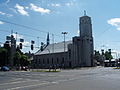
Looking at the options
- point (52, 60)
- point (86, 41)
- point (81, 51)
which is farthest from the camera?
point (52, 60)

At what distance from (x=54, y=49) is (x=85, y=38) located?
22.4m

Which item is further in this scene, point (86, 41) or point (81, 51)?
point (81, 51)

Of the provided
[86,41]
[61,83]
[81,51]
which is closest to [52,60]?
[81,51]

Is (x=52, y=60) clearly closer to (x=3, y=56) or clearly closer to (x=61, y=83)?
(x=3, y=56)

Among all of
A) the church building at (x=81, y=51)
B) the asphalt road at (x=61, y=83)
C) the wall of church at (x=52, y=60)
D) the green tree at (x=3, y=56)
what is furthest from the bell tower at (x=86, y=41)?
the asphalt road at (x=61, y=83)

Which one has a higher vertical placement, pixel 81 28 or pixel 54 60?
pixel 81 28

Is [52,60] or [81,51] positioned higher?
[81,51]

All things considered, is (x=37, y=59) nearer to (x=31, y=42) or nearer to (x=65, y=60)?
(x=65, y=60)

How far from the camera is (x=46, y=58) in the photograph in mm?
111125

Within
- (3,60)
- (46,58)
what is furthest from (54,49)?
(3,60)

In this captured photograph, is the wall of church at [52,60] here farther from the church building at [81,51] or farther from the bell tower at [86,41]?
the bell tower at [86,41]

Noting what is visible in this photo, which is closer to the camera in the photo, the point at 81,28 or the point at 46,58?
the point at 81,28

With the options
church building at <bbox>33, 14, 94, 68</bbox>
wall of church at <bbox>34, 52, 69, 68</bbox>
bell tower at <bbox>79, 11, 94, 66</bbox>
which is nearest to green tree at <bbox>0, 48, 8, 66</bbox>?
church building at <bbox>33, 14, 94, 68</bbox>

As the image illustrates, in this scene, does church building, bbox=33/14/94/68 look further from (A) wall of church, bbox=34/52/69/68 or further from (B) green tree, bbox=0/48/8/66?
(B) green tree, bbox=0/48/8/66
